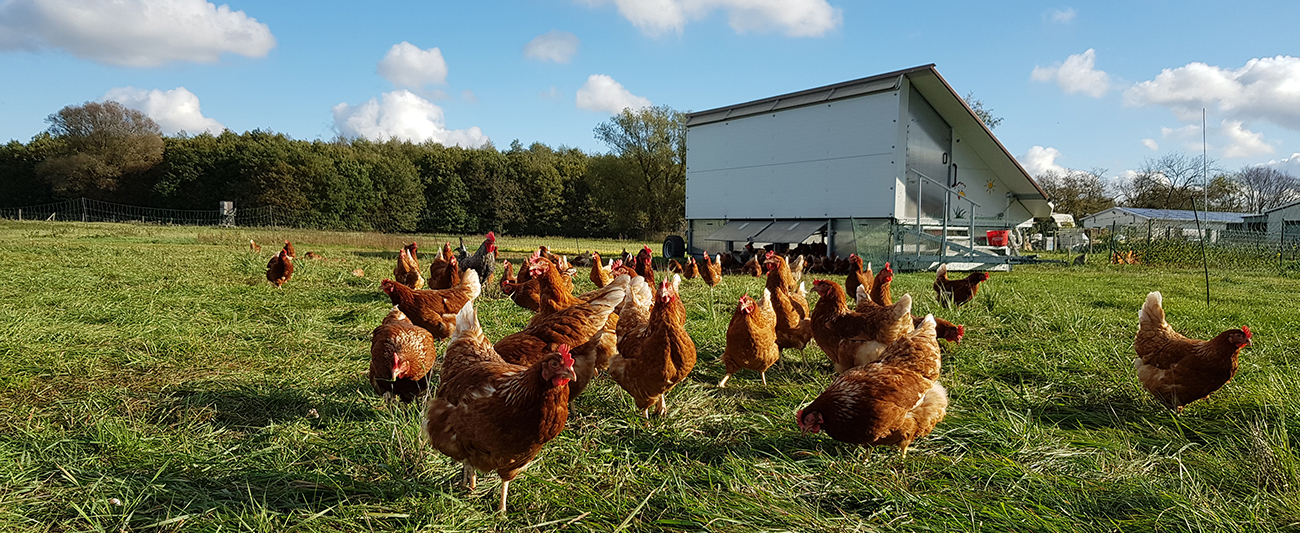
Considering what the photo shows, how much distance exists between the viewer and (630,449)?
3107 millimetres

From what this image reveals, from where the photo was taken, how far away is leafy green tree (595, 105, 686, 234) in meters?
35.2

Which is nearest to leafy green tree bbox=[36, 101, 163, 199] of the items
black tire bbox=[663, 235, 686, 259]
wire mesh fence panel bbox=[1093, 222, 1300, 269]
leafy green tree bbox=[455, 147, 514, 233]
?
leafy green tree bbox=[455, 147, 514, 233]

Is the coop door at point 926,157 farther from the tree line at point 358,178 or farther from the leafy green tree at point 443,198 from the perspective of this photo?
the leafy green tree at point 443,198

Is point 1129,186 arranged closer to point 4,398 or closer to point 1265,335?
point 1265,335

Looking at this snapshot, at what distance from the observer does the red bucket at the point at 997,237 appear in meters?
14.8

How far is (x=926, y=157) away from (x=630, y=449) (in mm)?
12803

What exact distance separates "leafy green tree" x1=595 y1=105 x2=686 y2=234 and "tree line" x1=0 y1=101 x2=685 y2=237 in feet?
0.21

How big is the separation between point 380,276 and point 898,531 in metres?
10.2

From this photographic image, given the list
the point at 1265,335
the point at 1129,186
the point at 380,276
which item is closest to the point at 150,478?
the point at 380,276

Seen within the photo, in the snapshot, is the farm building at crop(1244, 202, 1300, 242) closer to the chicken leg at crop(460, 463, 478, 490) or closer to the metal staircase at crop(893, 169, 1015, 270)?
the metal staircase at crop(893, 169, 1015, 270)

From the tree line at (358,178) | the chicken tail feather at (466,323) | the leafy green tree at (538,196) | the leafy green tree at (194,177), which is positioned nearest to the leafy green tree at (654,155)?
the tree line at (358,178)

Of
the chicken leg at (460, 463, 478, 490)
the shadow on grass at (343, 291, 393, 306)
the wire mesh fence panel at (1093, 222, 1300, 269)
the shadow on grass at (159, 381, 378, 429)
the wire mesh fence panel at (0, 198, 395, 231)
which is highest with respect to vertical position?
the wire mesh fence panel at (0, 198, 395, 231)

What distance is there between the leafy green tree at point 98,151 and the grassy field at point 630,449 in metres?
43.4

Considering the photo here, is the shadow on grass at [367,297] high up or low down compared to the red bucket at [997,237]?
down
